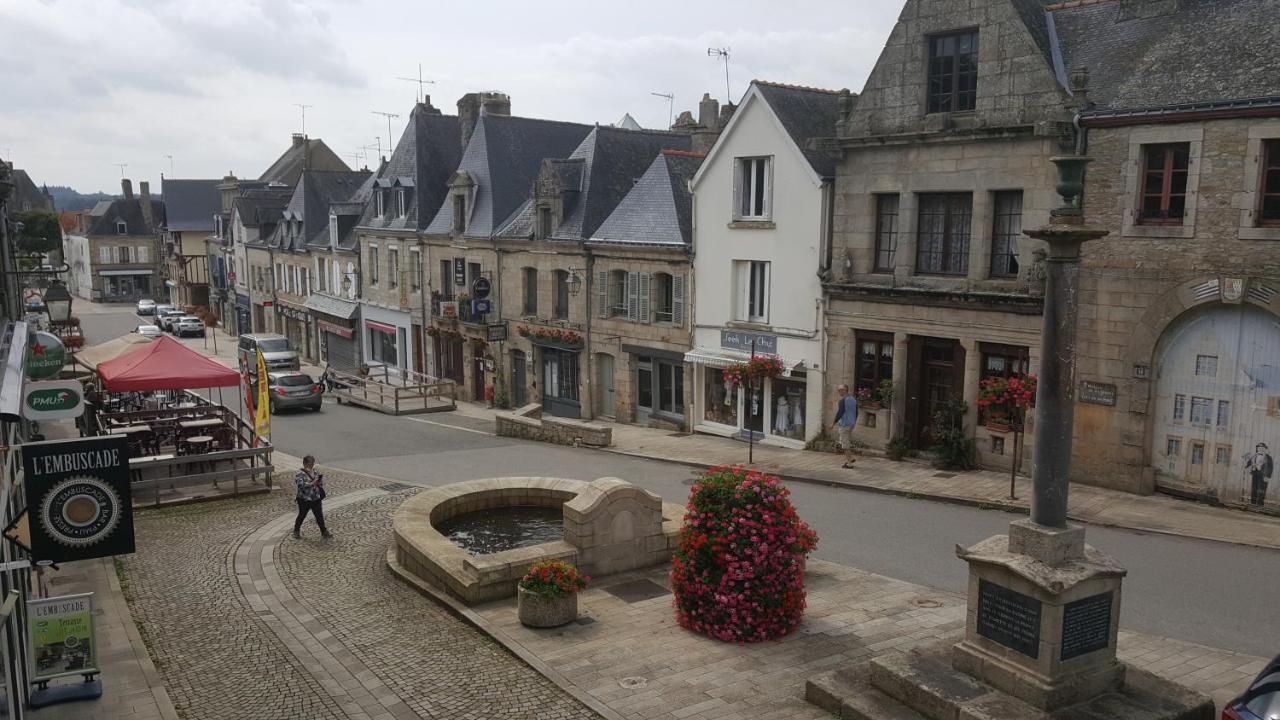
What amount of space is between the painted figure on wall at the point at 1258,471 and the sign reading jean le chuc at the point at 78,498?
16286 millimetres

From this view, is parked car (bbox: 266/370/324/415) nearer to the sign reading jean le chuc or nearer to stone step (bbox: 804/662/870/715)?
the sign reading jean le chuc

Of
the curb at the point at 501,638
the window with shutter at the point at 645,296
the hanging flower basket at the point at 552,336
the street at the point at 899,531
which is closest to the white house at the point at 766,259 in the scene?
the window with shutter at the point at 645,296

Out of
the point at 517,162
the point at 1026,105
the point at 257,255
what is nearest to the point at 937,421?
the point at 1026,105

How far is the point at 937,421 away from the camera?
20266 millimetres

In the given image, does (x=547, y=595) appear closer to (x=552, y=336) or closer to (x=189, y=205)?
(x=552, y=336)

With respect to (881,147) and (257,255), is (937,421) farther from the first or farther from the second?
(257,255)

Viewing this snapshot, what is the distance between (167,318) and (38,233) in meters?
12.9

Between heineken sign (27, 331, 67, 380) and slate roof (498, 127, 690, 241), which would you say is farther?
slate roof (498, 127, 690, 241)

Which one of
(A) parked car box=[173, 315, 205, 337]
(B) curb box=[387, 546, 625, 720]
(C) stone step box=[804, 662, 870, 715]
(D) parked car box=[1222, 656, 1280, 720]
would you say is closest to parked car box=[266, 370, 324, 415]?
(B) curb box=[387, 546, 625, 720]

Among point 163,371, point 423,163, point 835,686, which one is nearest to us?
point 835,686

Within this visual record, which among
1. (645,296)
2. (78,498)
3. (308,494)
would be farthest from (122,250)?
(78,498)

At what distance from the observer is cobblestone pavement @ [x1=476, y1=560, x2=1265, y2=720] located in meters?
9.12

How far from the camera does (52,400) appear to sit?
1126 centimetres

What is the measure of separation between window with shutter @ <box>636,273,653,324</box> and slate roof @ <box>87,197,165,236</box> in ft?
247
